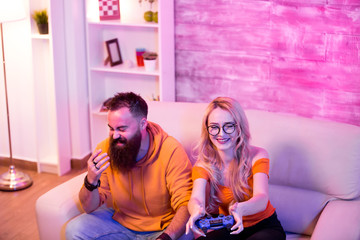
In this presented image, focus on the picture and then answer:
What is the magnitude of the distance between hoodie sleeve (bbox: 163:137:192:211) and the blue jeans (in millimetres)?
206

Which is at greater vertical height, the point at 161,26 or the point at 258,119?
the point at 161,26

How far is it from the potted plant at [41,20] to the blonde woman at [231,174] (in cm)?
210

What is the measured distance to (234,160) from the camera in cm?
235

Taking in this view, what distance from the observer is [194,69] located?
157 inches

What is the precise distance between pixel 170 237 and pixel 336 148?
2.92 ft

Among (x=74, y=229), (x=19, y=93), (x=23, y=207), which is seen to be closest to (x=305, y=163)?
(x=74, y=229)

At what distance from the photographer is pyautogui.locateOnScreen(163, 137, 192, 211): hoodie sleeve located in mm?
2322

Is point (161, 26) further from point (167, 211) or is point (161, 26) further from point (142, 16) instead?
point (167, 211)

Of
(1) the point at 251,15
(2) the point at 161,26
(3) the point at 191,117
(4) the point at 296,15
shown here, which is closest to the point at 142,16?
(2) the point at 161,26

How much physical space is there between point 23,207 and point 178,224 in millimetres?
1843

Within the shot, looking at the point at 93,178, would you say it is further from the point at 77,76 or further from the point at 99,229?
the point at 77,76

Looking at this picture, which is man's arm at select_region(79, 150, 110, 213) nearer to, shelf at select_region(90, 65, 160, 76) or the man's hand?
the man's hand

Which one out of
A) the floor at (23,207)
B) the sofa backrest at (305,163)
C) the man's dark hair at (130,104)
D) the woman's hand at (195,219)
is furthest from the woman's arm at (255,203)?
the floor at (23,207)

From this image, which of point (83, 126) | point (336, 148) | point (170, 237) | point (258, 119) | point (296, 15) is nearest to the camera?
point (170, 237)
